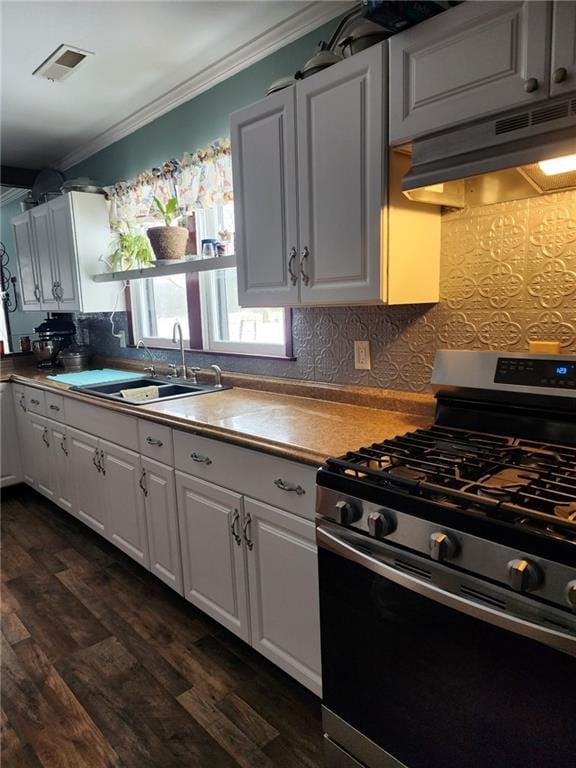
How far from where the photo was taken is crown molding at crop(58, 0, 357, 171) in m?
2.02

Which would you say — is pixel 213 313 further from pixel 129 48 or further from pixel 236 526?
pixel 236 526

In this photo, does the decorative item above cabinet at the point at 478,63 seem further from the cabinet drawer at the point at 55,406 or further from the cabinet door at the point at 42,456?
the cabinet door at the point at 42,456

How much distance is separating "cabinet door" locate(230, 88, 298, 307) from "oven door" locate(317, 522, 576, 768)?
103cm

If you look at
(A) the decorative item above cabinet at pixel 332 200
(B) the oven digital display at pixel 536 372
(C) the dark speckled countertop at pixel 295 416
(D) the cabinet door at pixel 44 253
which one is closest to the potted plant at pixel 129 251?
(D) the cabinet door at pixel 44 253

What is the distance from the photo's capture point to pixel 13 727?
66.3 inches

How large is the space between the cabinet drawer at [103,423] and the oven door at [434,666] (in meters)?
1.29

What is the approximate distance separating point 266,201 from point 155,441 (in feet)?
3.52

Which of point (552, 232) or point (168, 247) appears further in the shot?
point (168, 247)

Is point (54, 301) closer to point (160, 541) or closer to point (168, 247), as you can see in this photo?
point (168, 247)

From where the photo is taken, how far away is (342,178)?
1.64m

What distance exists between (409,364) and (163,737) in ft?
4.92

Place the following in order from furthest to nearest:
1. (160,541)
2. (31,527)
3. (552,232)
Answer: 1. (31,527)
2. (160,541)
3. (552,232)

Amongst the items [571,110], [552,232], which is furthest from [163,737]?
[571,110]

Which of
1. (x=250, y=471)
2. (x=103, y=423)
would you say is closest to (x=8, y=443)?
(x=103, y=423)
